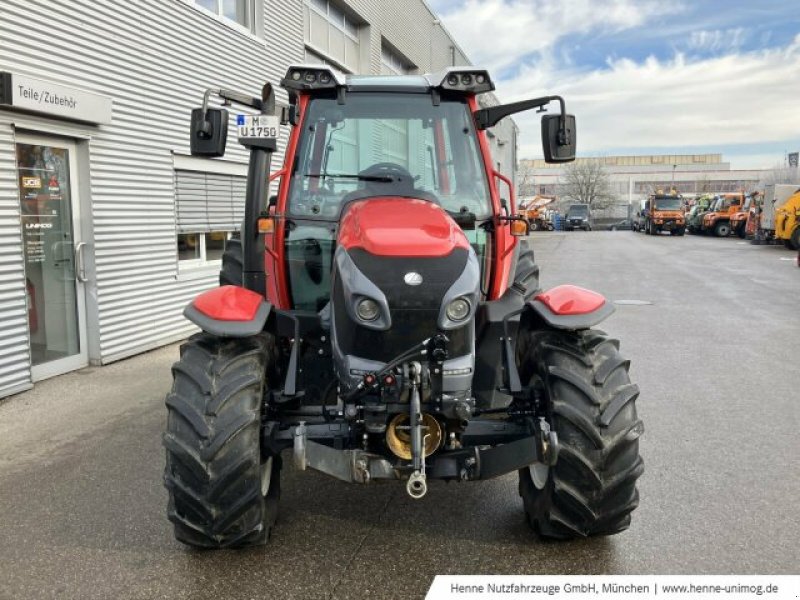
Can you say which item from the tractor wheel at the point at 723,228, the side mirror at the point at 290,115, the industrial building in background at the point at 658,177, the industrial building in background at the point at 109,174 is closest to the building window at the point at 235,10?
the industrial building in background at the point at 109,174

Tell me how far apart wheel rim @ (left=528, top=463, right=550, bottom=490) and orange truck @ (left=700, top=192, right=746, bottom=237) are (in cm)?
3706

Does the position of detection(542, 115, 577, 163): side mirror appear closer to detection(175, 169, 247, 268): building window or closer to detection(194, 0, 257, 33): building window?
detection(175, 169, 247, 268): building window

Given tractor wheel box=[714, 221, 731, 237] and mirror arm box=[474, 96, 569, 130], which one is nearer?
mirror arm box=[474, 96, 569, 130]

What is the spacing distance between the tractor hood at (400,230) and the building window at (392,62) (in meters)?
15.8

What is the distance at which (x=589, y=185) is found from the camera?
3250 inches

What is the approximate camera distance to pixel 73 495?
4.25 metres

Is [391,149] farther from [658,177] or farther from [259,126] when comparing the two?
[658,177]

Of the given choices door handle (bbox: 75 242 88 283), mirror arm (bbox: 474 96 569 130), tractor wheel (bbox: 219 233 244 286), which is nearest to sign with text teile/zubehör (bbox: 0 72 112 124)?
door handle (bbox: 75 242 88 283)

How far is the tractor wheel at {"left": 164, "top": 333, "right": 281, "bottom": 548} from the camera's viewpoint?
3.13 meters

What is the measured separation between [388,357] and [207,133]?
183 centimetres

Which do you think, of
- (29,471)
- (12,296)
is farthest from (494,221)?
(12,296)

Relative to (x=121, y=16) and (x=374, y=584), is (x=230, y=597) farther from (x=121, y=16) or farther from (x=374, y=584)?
(x=121, y=16)

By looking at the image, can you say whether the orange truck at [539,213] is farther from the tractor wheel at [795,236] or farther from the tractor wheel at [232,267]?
the tractor wheel at [232,267]

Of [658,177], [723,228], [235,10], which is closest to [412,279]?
[235,10]
